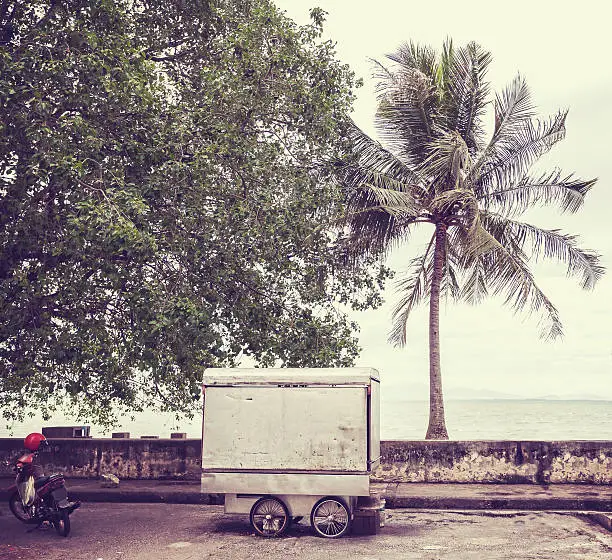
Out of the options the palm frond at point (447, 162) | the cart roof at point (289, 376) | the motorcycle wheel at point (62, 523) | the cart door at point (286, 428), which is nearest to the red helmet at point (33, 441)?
the motorcycle wheel at point (62, 523)

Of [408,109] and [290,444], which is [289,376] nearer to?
[290,444]

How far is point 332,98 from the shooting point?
16797 mm

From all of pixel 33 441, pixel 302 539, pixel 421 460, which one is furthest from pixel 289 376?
pixel 421 460

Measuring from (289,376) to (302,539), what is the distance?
2154 millimetres

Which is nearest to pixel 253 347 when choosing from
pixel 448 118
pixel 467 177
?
pixel 467 177

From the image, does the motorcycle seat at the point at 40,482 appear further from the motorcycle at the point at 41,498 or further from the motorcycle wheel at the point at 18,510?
the motorcycle wheel at the point at 18,510

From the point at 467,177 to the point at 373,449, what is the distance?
32.3ft

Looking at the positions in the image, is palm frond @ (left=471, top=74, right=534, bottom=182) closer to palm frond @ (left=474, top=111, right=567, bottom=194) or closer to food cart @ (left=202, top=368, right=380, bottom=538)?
palm frond @ (left=474, top=111, right=567, bottom=194)

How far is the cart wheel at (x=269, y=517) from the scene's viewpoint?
1109 centimetres

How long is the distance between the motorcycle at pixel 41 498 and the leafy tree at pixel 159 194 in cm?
210

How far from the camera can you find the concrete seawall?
603 inches

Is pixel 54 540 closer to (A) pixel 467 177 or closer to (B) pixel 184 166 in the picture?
(B) pixel 184 166

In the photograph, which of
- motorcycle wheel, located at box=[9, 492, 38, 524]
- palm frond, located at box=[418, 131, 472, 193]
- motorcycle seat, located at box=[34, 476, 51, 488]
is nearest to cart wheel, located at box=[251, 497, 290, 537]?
motorcycle seat, located at box=[34, 476, 51, 488]

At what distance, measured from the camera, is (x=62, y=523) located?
11148mm
